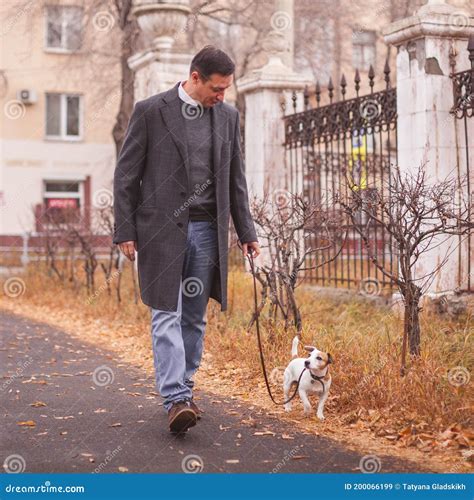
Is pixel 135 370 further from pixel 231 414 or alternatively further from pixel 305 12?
pixel 305 12

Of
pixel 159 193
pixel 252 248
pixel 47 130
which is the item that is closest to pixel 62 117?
pixel 47 130

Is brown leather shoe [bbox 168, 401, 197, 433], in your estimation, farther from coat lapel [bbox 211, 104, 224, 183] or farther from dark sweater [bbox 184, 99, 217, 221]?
coat lapel [bbox 211, 104, 224, 183]

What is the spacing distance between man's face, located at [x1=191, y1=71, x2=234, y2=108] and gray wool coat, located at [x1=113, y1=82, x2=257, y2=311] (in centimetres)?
14

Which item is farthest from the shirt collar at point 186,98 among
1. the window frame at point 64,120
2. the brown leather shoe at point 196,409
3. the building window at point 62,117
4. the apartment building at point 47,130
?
the building window at point 62,117

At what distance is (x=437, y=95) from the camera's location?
8.23m

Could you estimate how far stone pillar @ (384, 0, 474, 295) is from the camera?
322 inches

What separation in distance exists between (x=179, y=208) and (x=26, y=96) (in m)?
26.1

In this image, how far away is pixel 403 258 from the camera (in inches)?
233

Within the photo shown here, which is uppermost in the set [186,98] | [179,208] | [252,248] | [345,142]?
[345,142]

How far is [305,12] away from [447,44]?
15196 mm

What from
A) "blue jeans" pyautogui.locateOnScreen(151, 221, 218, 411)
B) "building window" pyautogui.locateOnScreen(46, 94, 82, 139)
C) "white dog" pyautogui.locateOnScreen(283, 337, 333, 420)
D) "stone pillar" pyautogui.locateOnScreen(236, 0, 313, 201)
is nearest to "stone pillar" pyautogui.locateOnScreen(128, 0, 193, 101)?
"stone pillar" pyautogui.locateOnScreen(236, 0, 313, 201)

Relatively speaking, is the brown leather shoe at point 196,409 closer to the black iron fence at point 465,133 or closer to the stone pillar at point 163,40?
the black iron fence at point 465,133

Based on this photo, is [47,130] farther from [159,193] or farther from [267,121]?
[159,193]

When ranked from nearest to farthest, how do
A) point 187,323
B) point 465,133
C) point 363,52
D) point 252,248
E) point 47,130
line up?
point 187,323, point 252,248, point 465,133, point 363,52, point 47,130
